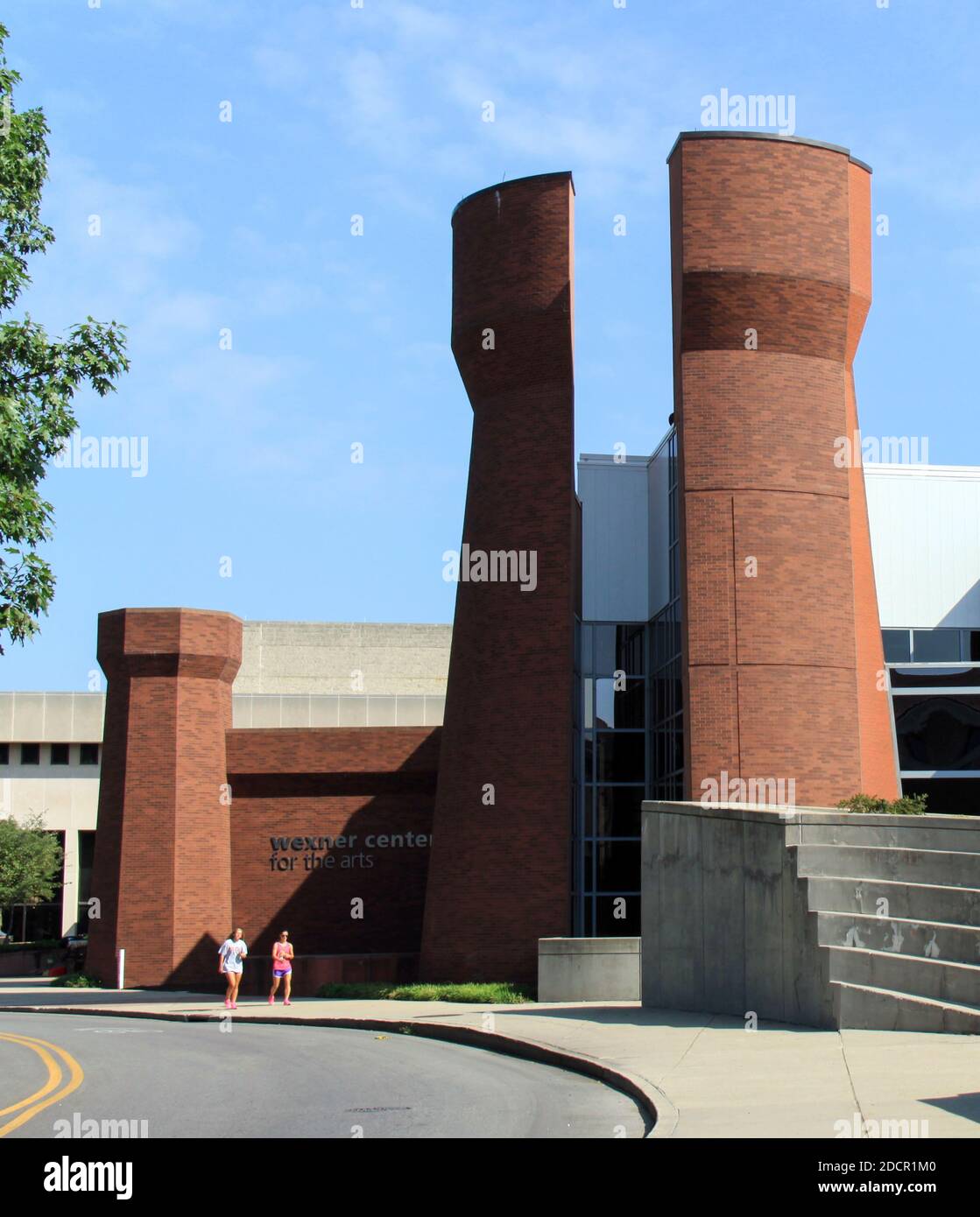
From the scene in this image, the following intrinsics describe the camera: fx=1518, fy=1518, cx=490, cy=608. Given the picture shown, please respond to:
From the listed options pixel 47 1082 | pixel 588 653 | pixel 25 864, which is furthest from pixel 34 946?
pixel 47 1082

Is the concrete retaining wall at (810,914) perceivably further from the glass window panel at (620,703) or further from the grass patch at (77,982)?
the grass patch at (77,982)

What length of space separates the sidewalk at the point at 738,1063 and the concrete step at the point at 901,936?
1335 mm

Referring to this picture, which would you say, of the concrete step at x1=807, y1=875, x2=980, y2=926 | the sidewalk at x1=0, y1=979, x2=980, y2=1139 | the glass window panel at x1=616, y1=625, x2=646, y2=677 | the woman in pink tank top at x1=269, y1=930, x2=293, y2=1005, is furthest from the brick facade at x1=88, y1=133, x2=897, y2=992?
the concrete step at x1=807, y1=875, x2=980, y2=926

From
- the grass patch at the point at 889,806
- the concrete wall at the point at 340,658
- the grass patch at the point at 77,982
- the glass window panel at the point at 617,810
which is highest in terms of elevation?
the concrete wall at the point at 340,658

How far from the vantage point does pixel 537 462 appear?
33156 millimetres

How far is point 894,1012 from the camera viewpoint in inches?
658

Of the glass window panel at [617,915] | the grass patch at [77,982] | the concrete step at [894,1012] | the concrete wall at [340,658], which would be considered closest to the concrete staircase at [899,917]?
the concrete step at [894,1012]

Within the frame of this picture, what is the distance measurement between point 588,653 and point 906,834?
55.5 ft

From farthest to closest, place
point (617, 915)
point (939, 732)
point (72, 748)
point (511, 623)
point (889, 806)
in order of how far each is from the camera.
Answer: point (72, 748), point (939, 732), point (617, 915), point (511, 623), point (889, 806)

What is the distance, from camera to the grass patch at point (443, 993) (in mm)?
29109

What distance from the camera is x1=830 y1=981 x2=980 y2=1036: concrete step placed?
15781 mm

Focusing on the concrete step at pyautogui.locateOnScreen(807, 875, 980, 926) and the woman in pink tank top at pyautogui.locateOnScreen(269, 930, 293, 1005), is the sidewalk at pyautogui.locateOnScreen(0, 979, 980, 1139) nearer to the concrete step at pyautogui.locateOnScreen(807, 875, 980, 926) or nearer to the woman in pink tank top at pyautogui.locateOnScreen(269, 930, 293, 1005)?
the concrete step at pyautogui.locateOnScreen(807, 875, 980, 926)

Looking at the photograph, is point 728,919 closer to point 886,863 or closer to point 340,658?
point 886,863
